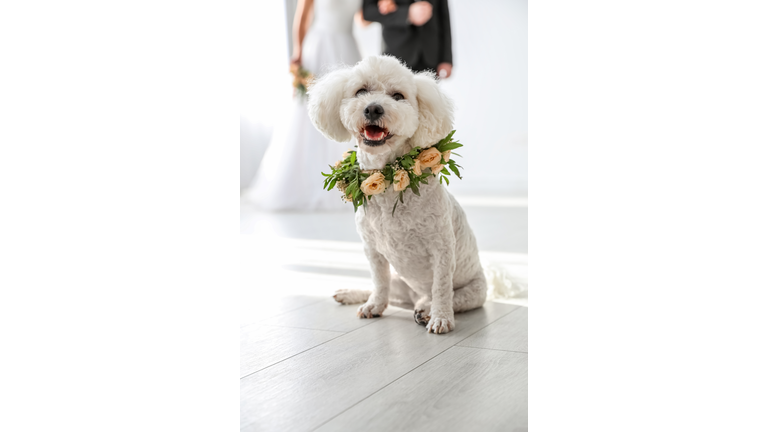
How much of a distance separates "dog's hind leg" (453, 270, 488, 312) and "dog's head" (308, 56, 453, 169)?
516 millimetres

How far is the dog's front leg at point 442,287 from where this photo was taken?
72.7 inches

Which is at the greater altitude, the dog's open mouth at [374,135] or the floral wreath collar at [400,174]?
the dog's open mouth at [374,135]

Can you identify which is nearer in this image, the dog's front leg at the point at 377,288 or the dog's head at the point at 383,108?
the dog's head at the point at 383,108

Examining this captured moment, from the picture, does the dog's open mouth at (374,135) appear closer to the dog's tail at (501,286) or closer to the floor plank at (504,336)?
the floor plank at (504,336)

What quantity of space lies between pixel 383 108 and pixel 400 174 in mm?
194

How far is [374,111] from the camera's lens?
1712 millimetres

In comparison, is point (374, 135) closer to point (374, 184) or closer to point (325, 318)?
point (374, 184)

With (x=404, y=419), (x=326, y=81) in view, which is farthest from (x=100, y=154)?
(x=326, y=81)

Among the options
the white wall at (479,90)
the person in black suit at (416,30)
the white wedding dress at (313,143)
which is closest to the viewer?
the person in black suit at (416,30)

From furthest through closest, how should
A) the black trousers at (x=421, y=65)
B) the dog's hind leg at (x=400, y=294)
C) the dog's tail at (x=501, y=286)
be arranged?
the black trousers at (x=421, y=65) < the dog's tail at (x=501, y=286) < the dog's hind leg at (x=400, y=294)

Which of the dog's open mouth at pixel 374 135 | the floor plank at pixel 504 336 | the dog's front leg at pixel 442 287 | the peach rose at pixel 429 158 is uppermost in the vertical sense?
the dog's open mouth at pixel 374 135

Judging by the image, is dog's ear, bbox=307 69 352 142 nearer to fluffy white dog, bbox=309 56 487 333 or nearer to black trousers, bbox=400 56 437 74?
fluffy white dog, bbox=309 56 487 333

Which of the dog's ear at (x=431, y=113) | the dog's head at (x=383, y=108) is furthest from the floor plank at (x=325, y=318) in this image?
the dog's ear at (x=431, y=113)

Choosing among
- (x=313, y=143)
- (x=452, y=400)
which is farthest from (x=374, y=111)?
(x=313, y=143)
